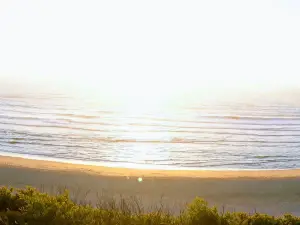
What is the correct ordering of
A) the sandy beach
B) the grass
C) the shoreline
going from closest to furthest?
the grass → the sandy beach → the shoreline

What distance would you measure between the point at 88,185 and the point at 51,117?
23.3 meters

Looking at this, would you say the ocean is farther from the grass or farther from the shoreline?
the grass

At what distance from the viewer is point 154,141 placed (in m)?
26.3

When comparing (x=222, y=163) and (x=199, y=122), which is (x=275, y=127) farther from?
(x=222, y=163)

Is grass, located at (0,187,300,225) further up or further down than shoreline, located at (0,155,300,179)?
further up

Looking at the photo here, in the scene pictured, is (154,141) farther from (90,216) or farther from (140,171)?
(90,216)

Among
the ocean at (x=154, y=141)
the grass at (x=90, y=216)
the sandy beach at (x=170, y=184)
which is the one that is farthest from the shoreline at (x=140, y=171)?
the grass at (x=90, y=216)

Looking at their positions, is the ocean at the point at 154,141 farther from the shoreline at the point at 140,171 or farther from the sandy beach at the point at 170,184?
the sandy beach at the point at 170,184

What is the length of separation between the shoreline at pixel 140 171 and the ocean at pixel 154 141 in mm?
967

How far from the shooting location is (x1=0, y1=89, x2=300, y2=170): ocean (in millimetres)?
20562

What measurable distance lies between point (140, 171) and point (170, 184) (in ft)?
8.55

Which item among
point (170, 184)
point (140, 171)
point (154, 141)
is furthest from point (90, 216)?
point (154, 141)

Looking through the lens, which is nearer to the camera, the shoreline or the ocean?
the shoreline

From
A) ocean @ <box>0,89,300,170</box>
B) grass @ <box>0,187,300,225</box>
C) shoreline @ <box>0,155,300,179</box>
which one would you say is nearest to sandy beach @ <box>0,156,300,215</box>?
shoreline @ <box>0,155,300,179</box>
